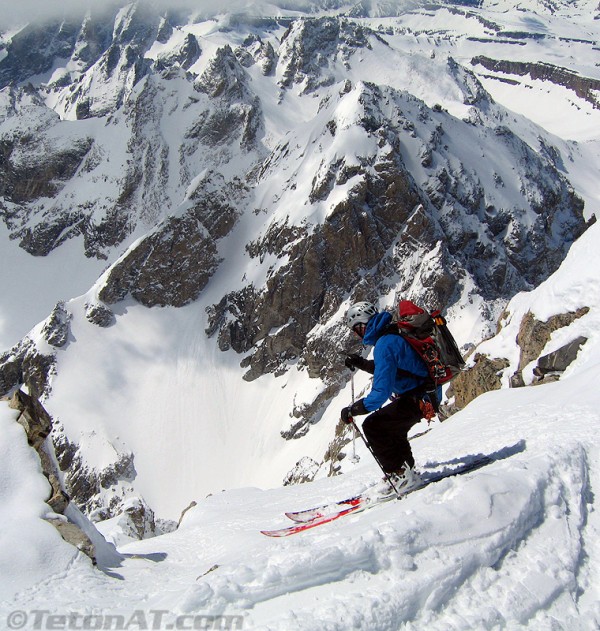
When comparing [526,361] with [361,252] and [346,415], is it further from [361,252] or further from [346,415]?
[361,252]

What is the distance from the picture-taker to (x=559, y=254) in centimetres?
12850

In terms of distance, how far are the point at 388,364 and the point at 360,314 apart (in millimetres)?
942

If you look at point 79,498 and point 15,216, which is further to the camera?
point 15,216

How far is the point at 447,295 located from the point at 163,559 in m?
87.3

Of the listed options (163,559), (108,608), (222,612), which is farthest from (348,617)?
(163,559)

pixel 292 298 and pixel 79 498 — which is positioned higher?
pixel 292 298

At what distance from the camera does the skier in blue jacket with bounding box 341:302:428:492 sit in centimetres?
781

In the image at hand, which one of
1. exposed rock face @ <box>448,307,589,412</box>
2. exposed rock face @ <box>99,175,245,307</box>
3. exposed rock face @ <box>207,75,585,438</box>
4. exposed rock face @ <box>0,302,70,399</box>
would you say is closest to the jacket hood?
exposed rock face @ <box>448,307,589,412</box>

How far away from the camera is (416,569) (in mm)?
5508

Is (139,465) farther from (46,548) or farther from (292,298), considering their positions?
(46,548)

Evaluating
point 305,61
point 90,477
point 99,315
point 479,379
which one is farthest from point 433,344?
point 305,61

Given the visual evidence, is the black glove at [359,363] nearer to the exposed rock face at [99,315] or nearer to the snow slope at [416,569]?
the snow slope at [416,569]

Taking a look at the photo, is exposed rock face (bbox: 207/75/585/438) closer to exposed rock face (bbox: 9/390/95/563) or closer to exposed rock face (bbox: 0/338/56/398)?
exposed rock face (bbox: 0/338/56/398)

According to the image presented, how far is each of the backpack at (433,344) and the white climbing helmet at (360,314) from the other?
436mm
